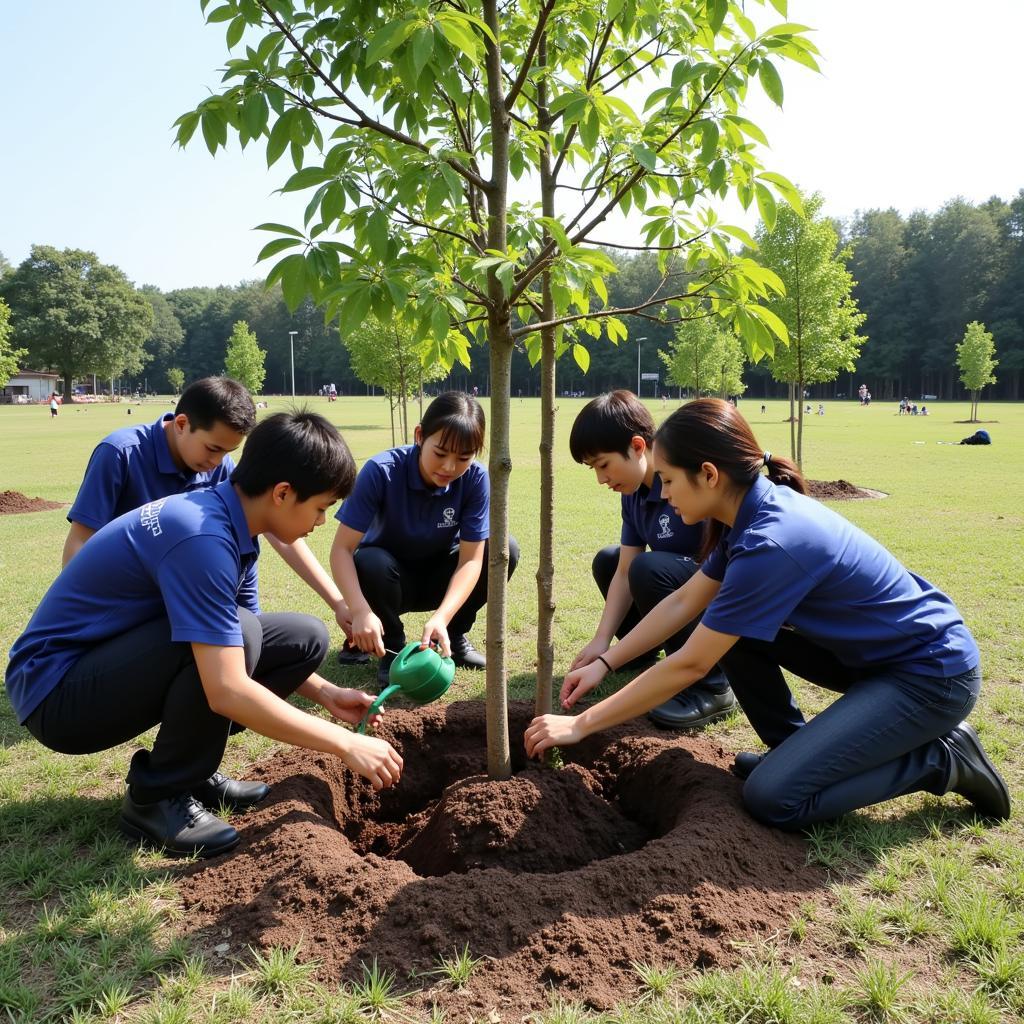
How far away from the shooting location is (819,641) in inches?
112

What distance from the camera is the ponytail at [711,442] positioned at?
8.76ft

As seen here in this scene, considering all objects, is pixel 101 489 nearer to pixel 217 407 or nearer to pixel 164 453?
pixel 164 453

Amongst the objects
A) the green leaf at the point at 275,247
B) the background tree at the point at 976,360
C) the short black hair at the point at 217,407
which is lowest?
the short black hair at the point at 217,407

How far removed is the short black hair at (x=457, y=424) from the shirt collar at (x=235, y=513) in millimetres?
1449

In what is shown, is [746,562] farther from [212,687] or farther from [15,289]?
[15,289]

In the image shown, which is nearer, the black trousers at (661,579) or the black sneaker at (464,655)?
the black trousers at (661,579)

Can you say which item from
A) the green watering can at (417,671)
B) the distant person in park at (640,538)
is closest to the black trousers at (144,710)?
the green watering can at (417,671)

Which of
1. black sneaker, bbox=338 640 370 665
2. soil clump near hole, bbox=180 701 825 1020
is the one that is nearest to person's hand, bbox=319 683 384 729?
soil clump near hole, bbox=180 701 825 1020

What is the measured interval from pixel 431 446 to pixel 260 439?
1.54m

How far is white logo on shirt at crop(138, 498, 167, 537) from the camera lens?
99.0 inches

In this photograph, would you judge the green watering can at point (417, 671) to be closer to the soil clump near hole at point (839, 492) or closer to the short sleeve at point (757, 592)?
the short sleeve at point (757, 592)

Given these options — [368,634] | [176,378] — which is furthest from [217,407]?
[176,378]

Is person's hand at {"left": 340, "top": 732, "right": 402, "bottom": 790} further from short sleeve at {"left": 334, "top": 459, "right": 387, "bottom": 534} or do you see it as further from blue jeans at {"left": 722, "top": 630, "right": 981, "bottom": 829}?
short sleeve at {"left": 334, "top": 459, "right": 387, "bottom": 534}

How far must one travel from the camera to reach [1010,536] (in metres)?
8.91
